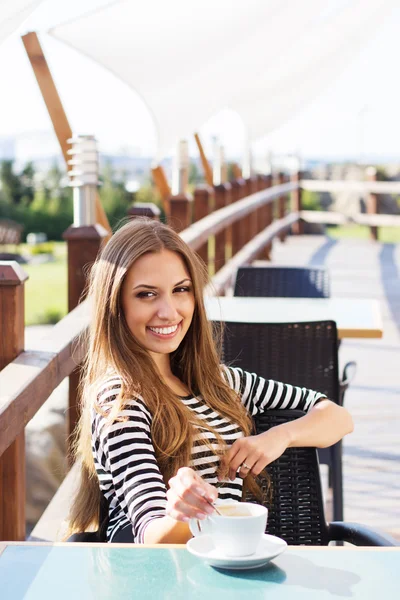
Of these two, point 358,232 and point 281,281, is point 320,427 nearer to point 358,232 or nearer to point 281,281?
point 281,281

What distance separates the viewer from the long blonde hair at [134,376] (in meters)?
1.76

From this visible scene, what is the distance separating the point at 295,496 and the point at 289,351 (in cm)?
85

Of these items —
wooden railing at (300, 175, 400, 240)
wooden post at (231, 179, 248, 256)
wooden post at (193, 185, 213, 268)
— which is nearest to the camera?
wooden post at (193, 185, 213, 268)

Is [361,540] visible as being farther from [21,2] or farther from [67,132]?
[67,132]

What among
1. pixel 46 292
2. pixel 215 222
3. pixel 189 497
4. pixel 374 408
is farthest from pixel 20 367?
pixel 46 292

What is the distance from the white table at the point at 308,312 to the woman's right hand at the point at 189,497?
1.96 meters

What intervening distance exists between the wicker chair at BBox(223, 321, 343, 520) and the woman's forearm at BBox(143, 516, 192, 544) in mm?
1274

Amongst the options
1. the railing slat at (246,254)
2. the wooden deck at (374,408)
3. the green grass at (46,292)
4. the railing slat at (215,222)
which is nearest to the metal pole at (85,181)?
the railing slat at (246,254)

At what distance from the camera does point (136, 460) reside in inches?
65.3

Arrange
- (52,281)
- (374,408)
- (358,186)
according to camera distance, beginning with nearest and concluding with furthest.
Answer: (374,408) < (358,186) < (52,281)

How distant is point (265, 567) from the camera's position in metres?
1.35

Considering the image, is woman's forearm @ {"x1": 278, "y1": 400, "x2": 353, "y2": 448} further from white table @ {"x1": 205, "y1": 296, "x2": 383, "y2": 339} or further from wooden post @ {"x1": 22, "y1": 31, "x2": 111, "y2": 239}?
wooden post @ {"x1": 22, "y1": 31, "x2": 111, "y2": 239}

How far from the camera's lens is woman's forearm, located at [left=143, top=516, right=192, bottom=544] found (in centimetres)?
149

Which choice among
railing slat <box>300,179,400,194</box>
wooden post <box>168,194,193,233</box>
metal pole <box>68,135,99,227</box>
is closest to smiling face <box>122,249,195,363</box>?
metal pole <box>68,135,99,227</box>
